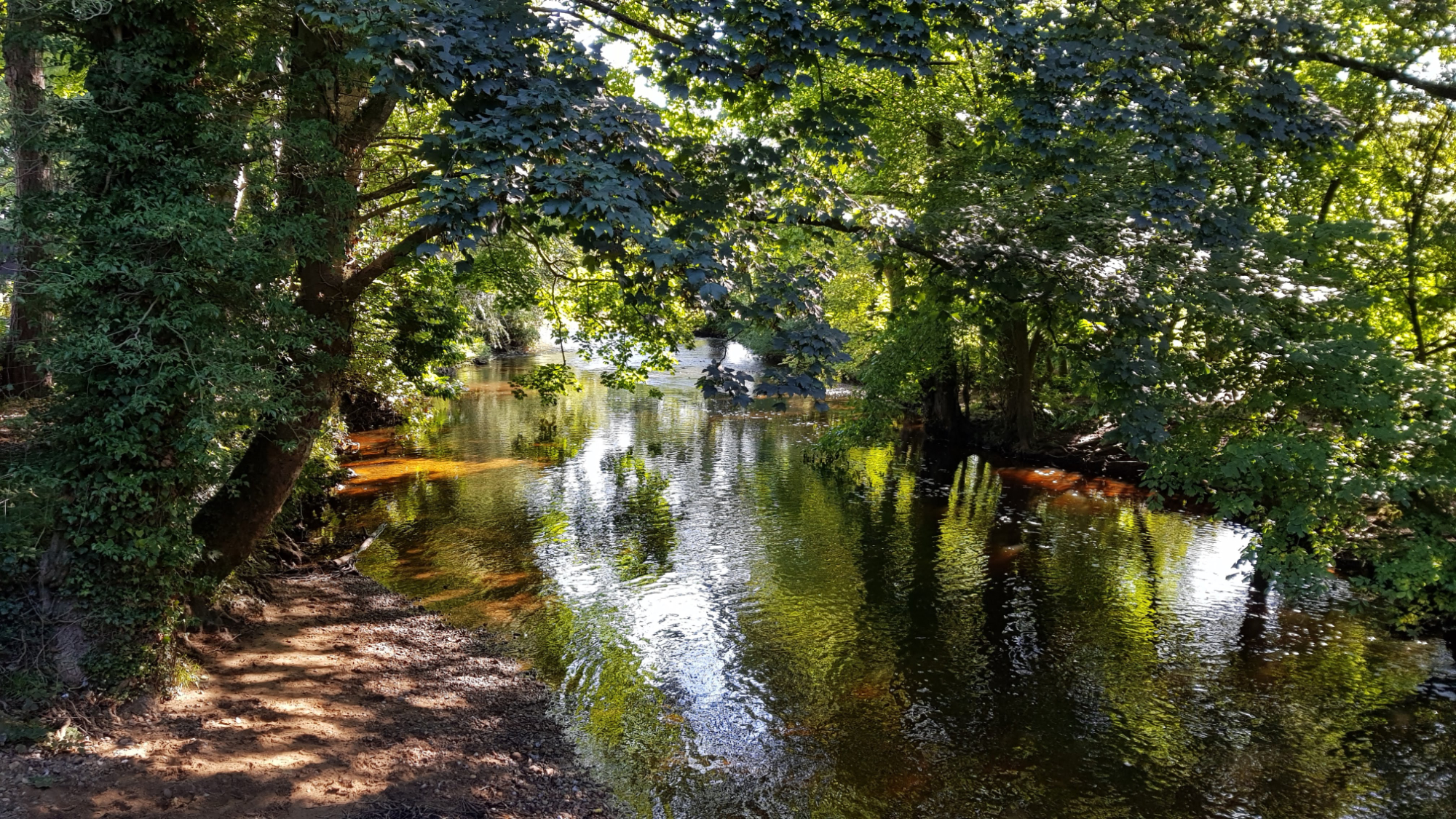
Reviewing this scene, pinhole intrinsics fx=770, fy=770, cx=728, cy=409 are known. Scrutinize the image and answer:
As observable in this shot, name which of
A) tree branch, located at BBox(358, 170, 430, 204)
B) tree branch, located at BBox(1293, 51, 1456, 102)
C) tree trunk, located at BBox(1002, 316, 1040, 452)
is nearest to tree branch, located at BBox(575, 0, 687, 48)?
tree branch, located at BBox(358, 170, 430, 204)

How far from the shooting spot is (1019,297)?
781 centimetres

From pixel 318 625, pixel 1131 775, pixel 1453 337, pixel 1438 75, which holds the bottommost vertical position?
pixel 1131 775

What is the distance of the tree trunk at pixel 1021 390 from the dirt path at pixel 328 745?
53.0ft

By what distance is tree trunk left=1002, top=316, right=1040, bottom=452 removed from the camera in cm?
2033

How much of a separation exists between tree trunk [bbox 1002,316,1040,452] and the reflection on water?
396 cm

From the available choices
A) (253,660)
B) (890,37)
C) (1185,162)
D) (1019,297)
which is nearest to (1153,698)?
(1019,297)

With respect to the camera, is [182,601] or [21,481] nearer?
[21,481]

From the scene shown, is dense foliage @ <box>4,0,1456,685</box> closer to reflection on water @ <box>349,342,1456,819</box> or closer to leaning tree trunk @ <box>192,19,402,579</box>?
leaning tree trunk @ <box>192,19,402,579</box>

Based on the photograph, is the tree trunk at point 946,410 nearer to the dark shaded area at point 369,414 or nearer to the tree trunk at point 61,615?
the dark shaded area at point 369,414

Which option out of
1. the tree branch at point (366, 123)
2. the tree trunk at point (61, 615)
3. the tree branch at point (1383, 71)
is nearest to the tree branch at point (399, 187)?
the tree branch at point (366, 123)

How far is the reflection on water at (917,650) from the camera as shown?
22.1ft

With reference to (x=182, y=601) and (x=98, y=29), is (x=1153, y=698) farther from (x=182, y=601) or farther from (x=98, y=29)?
(x=98, y=29)

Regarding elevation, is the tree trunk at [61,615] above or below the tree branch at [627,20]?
below

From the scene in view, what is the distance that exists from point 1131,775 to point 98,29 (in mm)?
10485
